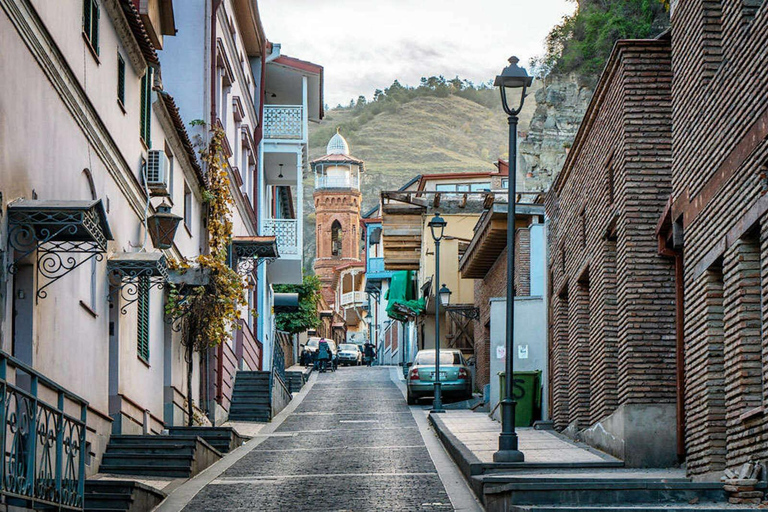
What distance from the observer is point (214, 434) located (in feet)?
67.6

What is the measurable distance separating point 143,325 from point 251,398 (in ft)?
34.4

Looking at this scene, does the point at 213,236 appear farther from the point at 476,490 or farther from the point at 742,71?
the point at 742,71

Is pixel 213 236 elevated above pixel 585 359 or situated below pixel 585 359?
above

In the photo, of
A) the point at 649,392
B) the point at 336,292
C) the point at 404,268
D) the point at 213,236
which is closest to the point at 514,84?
the point at 649,392

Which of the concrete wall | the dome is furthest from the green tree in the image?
the dome

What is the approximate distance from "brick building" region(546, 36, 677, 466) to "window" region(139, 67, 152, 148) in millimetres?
6923

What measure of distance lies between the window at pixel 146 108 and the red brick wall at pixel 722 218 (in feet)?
28.1

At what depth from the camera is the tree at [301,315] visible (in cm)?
5806

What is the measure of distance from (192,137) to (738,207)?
16.6 m

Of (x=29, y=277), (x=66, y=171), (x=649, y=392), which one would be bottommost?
(x=649, y=392)

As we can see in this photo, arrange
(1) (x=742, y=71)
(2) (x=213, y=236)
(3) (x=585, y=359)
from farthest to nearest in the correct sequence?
(2) (x=213, y=236) → (3) (x=585, y=359) → (1) (x=742, y=71)

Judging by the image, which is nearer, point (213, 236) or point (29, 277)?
point (29, 277)

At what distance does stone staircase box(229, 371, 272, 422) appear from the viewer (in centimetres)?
2833

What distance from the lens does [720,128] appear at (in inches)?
480
